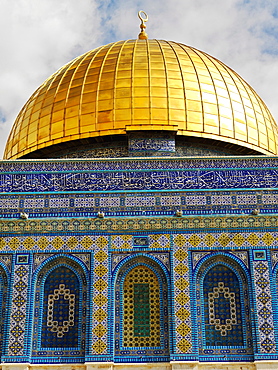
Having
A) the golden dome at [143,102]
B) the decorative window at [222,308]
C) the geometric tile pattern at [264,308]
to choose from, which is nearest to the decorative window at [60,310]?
the decorative window at [222,308]

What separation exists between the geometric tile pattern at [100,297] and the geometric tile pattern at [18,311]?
1.23 meters

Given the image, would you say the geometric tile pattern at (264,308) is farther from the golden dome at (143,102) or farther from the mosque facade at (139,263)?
the golden dome at (143,102)

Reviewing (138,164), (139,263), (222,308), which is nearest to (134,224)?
(139,263)

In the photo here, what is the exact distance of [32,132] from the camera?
53.9 ft

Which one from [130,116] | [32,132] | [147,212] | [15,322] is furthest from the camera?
[32,132]

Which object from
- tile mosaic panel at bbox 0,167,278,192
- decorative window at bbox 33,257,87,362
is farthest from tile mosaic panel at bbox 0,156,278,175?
decorative window at bbox 33,257,87,362

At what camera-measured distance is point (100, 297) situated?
11.5 m

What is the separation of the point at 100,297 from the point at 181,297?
1.45 meters

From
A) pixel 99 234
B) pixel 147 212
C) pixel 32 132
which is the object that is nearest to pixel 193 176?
pixel 147 212

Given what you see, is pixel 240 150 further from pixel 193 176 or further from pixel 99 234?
pixel 99 234

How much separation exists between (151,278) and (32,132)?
6.30m

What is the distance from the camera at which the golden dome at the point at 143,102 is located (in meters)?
15.5

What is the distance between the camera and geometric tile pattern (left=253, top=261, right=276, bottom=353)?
11.1m

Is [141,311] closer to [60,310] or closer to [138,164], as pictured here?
[60,310]
